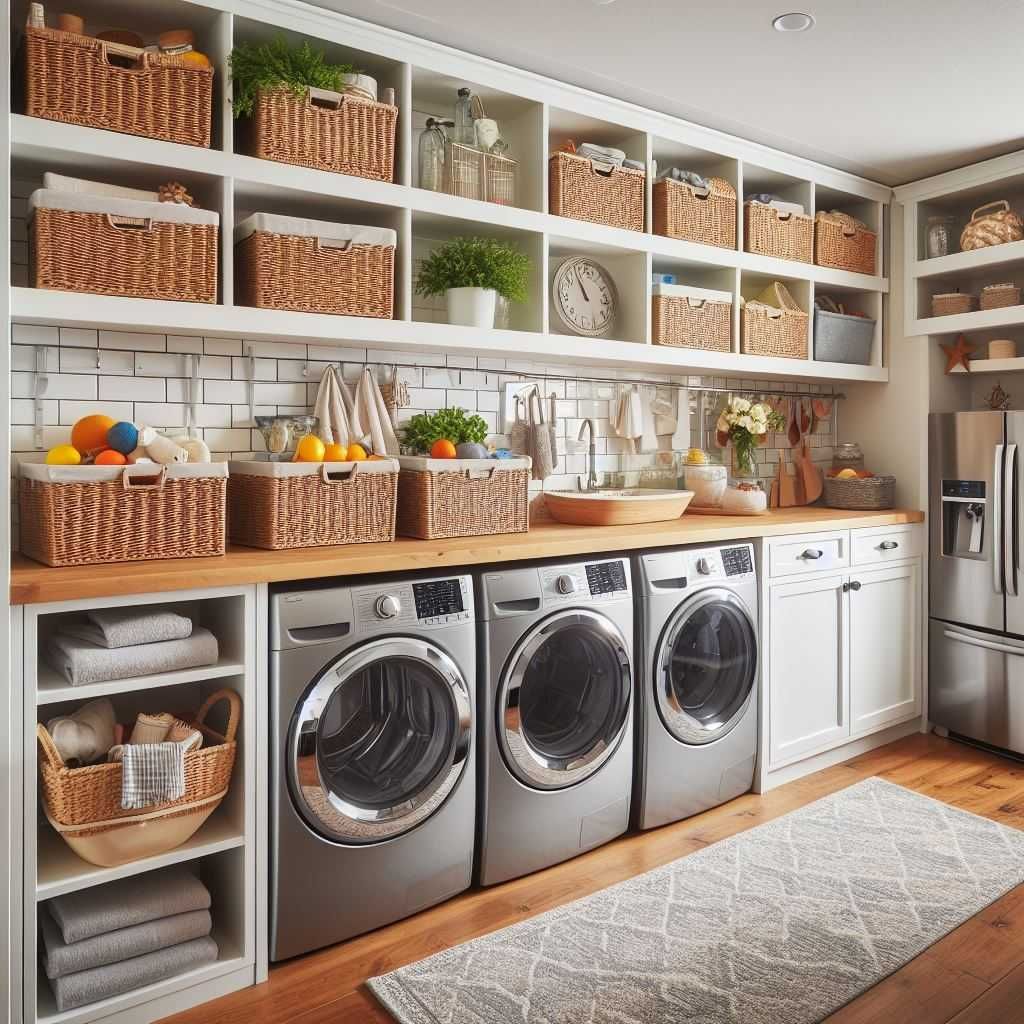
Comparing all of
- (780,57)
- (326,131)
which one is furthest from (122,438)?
(780,57)

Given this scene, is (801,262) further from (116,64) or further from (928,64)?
(116,64)

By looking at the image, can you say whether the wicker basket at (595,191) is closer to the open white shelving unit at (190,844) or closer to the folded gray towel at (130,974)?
the open white shelving unit at (190,844)

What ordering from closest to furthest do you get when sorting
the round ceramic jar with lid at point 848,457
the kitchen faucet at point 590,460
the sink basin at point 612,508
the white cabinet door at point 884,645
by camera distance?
the sink basin at point 612,508, the kitchen faucet at point 590,460, the white cabinet door at point 884,645, the round ceramic jar with lid at point 848,457

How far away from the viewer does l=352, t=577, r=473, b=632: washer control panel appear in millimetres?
2205

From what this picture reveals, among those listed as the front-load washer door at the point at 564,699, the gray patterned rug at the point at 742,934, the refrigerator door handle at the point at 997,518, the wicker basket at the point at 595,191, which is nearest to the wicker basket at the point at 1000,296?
the refrigerator door handle at the point at 997,518

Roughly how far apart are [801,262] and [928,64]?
39.6 inches

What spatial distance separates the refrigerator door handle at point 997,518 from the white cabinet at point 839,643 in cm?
33

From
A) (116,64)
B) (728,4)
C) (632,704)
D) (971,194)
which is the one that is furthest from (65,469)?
(971,194)

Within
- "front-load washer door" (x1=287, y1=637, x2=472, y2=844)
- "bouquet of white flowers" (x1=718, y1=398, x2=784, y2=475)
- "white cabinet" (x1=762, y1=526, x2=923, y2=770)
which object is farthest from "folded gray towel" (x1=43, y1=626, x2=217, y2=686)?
"bouquet of white flowers" (x1=718, y1=398, x2=784, y2=475)

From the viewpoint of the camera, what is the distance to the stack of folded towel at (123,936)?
1894 millimetres

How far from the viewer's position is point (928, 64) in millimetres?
2756

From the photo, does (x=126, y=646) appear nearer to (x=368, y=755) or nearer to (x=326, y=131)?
(x=368, y=755)

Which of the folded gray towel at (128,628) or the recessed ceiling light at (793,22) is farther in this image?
the recessed ceiling light at (793,22)

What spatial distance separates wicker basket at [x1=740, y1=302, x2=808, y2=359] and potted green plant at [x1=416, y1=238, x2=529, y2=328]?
1.14m
